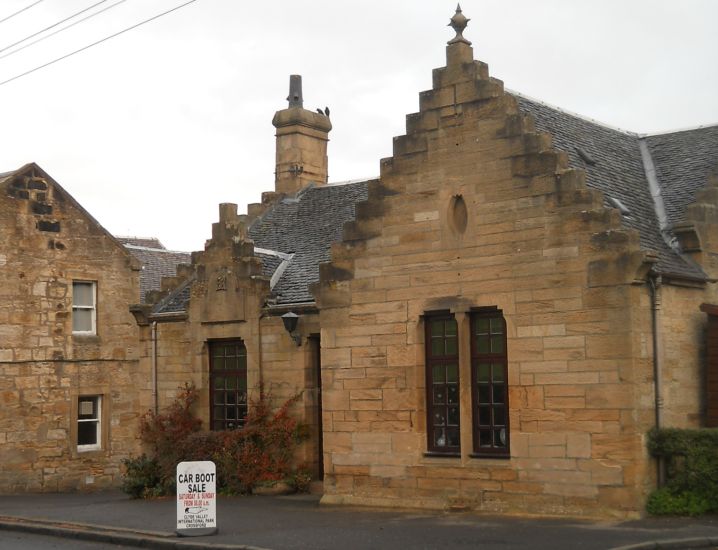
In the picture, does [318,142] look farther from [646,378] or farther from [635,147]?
[646,378]

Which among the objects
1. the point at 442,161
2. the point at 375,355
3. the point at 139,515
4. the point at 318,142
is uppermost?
the point at 318,142

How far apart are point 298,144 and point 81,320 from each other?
735 cm

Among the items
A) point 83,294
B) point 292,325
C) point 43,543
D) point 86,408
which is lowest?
point 43,543

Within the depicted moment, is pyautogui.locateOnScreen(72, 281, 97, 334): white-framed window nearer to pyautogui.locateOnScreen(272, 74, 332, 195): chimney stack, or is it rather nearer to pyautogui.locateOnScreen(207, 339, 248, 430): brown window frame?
pyautogui.locateOnScreen(272, 74, 332, 195): chimney stack

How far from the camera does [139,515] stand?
19.4 metres

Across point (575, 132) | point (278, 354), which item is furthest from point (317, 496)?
point (575, 132)

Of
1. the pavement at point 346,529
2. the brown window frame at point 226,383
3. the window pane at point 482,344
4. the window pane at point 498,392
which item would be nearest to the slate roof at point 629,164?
the window pane at point 482,344

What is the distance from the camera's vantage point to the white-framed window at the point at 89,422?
28.8 metres

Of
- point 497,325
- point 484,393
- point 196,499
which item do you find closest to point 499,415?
point 484,393

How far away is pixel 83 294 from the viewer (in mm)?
29297

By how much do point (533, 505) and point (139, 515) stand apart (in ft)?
22.5

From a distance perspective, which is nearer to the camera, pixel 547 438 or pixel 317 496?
pixel 547 438

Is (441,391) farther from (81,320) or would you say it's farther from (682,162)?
(81,320)

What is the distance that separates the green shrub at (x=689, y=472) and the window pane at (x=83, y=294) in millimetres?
17093
